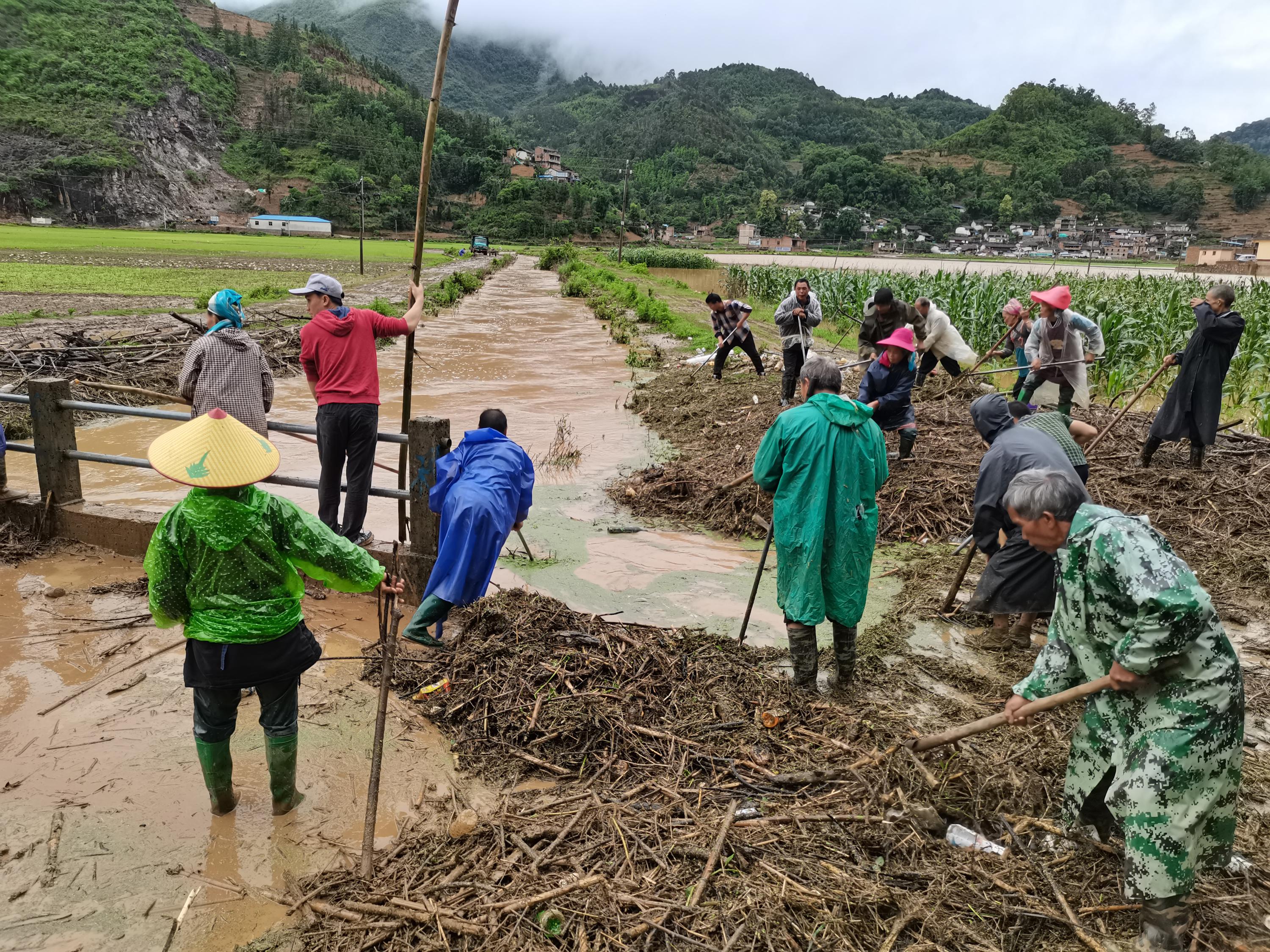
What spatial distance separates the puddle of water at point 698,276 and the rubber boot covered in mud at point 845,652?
31981 mm

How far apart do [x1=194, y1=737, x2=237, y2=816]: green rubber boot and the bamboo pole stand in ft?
7.18

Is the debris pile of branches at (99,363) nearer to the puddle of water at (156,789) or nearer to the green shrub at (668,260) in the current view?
the puddle of water at (156,789)

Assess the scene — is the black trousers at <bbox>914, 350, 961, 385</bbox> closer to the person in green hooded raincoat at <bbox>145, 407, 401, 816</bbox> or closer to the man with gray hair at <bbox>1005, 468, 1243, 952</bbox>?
the man with gray hair at <bbox>1005, 468, 1243, 952</bbox>

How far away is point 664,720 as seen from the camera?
12.9ft

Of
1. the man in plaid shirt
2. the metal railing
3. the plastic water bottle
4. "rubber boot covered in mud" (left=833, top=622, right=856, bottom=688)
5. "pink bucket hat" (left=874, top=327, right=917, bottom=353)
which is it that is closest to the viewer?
the plastic water bottle

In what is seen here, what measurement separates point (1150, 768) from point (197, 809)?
3.65 m

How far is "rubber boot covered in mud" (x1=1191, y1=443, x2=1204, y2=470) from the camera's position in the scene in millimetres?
8438

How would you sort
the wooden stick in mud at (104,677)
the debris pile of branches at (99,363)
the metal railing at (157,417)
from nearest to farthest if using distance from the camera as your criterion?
the wooden stick in mud at (104,677) → the metal railing at (157,417) → the debris pile of branches at (99,363)

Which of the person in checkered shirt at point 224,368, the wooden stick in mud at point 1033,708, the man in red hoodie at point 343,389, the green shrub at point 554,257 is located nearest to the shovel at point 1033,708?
the wooden stick in mud at point 1033,708

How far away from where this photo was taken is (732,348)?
44.5 feet

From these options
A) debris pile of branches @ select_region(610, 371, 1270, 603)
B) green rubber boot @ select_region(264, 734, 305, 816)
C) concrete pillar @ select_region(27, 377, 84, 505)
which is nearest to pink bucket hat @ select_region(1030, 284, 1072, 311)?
debris pile of branches @ select_region(610, 371, 1270, 603)

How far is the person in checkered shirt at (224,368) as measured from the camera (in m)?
5.54

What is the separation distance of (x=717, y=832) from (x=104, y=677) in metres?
3.50

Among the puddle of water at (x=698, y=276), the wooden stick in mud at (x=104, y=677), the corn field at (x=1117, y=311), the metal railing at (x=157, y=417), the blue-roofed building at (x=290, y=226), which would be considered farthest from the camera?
the blue-roofed building at (x=290, y=226)
